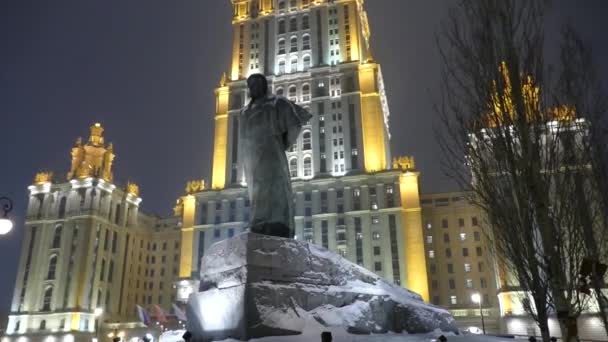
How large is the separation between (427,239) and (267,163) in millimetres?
62179

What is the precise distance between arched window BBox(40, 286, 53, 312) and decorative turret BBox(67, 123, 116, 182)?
17.5m

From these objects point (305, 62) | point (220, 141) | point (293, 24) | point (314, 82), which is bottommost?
point (220, 141)

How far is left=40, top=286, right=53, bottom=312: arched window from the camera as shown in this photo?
67.3m

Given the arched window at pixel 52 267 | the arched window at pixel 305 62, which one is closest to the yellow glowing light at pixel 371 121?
the arched window at pixel 305 62

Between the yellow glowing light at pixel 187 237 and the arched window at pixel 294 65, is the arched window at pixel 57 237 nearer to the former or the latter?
the yellow glowing light at pixel 187 237

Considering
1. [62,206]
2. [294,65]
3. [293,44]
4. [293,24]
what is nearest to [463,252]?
[294,65]

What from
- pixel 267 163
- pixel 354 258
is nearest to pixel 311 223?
pixel 354 258

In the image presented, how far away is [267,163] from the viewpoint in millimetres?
13297

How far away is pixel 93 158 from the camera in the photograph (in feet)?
267

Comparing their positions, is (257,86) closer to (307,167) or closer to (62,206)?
(307,167)

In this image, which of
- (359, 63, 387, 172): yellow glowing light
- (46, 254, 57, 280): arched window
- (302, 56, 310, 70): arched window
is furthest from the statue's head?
(46, 254, 57, 280): arched window

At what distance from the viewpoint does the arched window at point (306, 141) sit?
71.6 m

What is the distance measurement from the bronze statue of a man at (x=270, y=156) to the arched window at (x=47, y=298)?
6563 cm

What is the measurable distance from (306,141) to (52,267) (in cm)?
4014
